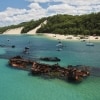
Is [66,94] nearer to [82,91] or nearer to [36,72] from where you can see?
[82,91]

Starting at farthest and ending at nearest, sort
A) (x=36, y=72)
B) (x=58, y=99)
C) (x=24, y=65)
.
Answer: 1. (x=24, y=65)
2. (x=36, y=72)
3. (x=58, y=99)

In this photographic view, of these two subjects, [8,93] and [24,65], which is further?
[24,65]

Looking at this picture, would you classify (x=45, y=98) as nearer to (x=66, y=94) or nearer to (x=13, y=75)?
(x=66, y=94)

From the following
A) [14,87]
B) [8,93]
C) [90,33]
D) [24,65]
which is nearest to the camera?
[8,93]

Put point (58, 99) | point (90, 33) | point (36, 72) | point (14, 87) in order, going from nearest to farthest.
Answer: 1. point (58, 99)
2. point (14, 87)
3. point (36, 72)
4. point (90, 33)

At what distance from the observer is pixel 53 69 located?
184 feet

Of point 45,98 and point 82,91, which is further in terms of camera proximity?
point 82,91

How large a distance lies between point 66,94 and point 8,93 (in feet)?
31.0

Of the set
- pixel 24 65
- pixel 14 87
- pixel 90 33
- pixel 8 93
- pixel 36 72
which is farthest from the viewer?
pixel 90 33

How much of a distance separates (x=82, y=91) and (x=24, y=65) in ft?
77.7

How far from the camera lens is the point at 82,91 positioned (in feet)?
145

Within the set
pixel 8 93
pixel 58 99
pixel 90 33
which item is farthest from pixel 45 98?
pixel 90 33

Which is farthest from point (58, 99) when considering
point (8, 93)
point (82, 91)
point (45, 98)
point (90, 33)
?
point (90, 33)

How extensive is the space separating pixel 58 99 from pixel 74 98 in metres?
2.50
